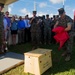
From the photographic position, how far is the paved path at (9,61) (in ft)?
20.0

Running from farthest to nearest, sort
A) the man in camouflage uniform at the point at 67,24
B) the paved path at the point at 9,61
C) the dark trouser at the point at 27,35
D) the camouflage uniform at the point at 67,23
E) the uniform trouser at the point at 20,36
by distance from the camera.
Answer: the dark trouser at the point at 27,35
the uniform trouser at the point at 20,36
the camouflage uniform at the point at 67,23
the man in camouflage uniform at the point at 67,24
the paved path at the point at 9,61

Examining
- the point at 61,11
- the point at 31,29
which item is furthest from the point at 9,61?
the point at 31,29

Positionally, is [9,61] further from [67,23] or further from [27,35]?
[27,35]

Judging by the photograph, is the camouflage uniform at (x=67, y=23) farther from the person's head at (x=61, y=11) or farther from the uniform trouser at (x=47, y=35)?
the uniform trouser at (x=47, y=35)

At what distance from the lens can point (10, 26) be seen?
10125 millimetres

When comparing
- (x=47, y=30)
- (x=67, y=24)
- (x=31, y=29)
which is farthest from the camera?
(x=47, y=30)

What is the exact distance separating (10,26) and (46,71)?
4845 mm

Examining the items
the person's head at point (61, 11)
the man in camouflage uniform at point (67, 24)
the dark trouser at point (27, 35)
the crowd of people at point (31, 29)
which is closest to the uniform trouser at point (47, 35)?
the crowd of people at point (31, 29)

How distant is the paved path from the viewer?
6.11 meters

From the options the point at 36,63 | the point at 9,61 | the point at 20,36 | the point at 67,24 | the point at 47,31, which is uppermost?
the point at 67,24

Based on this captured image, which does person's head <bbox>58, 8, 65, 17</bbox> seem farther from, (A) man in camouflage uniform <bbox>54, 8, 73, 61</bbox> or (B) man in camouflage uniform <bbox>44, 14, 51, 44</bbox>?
(B) man in camouflage uniform <bbox>44, 14, 51, 44</bbox>

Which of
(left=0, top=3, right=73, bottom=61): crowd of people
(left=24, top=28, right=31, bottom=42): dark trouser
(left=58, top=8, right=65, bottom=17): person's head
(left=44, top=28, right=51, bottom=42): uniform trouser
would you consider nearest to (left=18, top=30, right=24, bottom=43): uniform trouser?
(left=0, top=3, right=73, bottom=61): crowd of people

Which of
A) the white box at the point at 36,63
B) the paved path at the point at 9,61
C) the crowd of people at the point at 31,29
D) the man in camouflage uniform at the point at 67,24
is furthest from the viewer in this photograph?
the crowd of people at the point at 31,29

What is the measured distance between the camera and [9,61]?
6.77 metres
